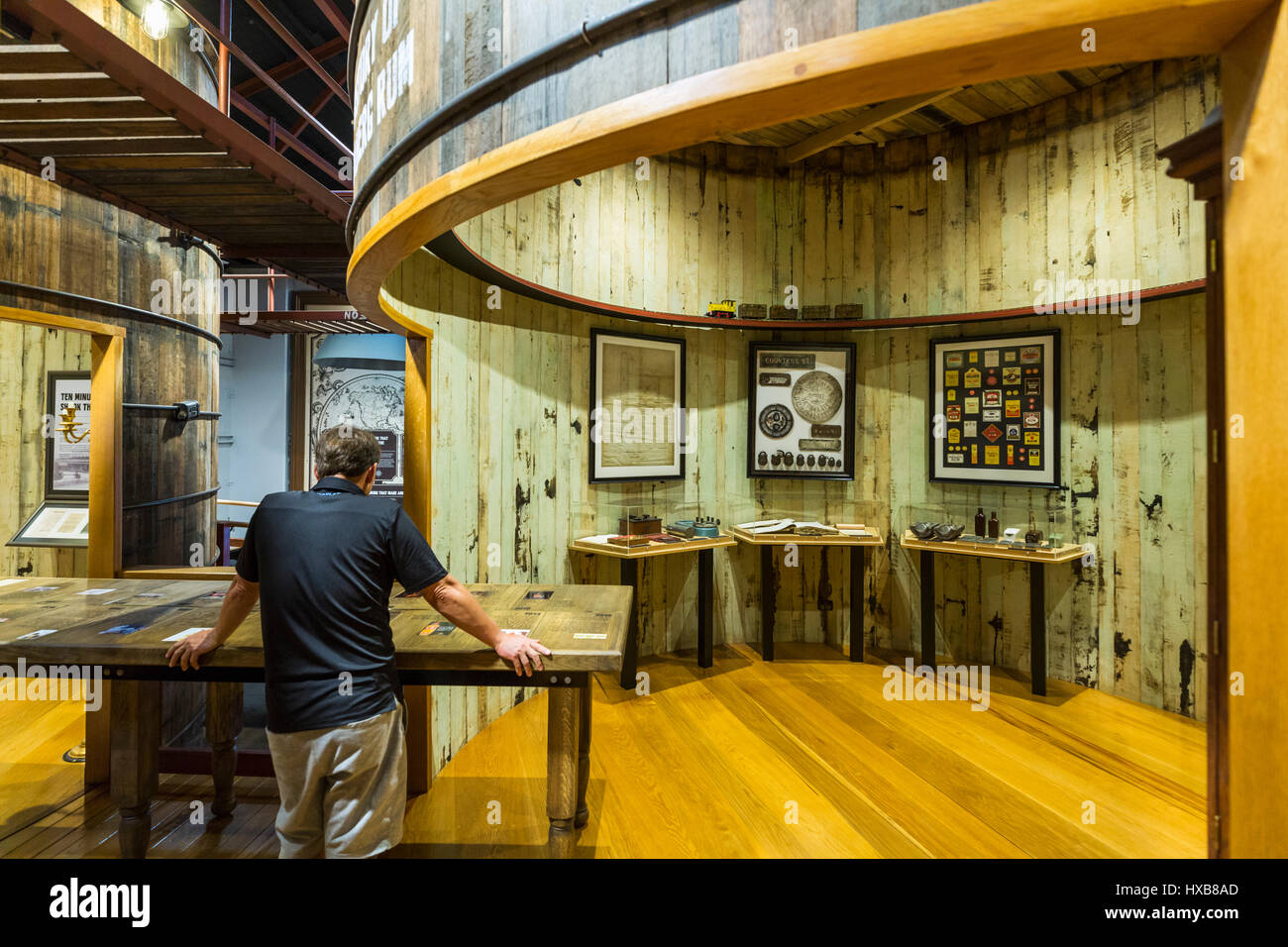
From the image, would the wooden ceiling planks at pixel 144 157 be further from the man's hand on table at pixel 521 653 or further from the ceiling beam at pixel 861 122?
the ceiling beam at pixel 861 122

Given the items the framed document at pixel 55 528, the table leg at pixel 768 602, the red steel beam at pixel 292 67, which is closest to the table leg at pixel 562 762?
the table leg at pixel 768 602

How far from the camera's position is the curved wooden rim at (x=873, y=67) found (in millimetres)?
1095

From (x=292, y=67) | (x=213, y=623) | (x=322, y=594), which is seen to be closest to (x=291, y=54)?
(x=292, y=67)

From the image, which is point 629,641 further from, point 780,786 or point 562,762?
point 562,762

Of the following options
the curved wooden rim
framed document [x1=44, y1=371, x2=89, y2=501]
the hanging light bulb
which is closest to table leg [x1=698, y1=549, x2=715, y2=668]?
the curved wooden rim

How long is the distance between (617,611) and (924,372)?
13.4 ft

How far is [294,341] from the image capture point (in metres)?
11.0

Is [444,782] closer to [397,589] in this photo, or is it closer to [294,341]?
[397,589]

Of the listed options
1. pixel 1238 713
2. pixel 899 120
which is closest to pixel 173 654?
pixel 1238 713

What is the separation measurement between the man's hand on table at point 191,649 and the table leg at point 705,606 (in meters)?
3.46

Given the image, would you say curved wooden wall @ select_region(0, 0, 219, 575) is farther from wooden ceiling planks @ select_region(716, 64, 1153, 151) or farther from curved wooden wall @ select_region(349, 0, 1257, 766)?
wooden ceiling planks @ select_region(716, 64, 1153, 151)

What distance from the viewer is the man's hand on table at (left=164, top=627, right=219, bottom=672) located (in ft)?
7.37

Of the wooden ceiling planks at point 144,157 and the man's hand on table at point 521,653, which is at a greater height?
the wooden ceiling planks at point 144,157

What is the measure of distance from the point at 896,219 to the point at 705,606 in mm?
3856
